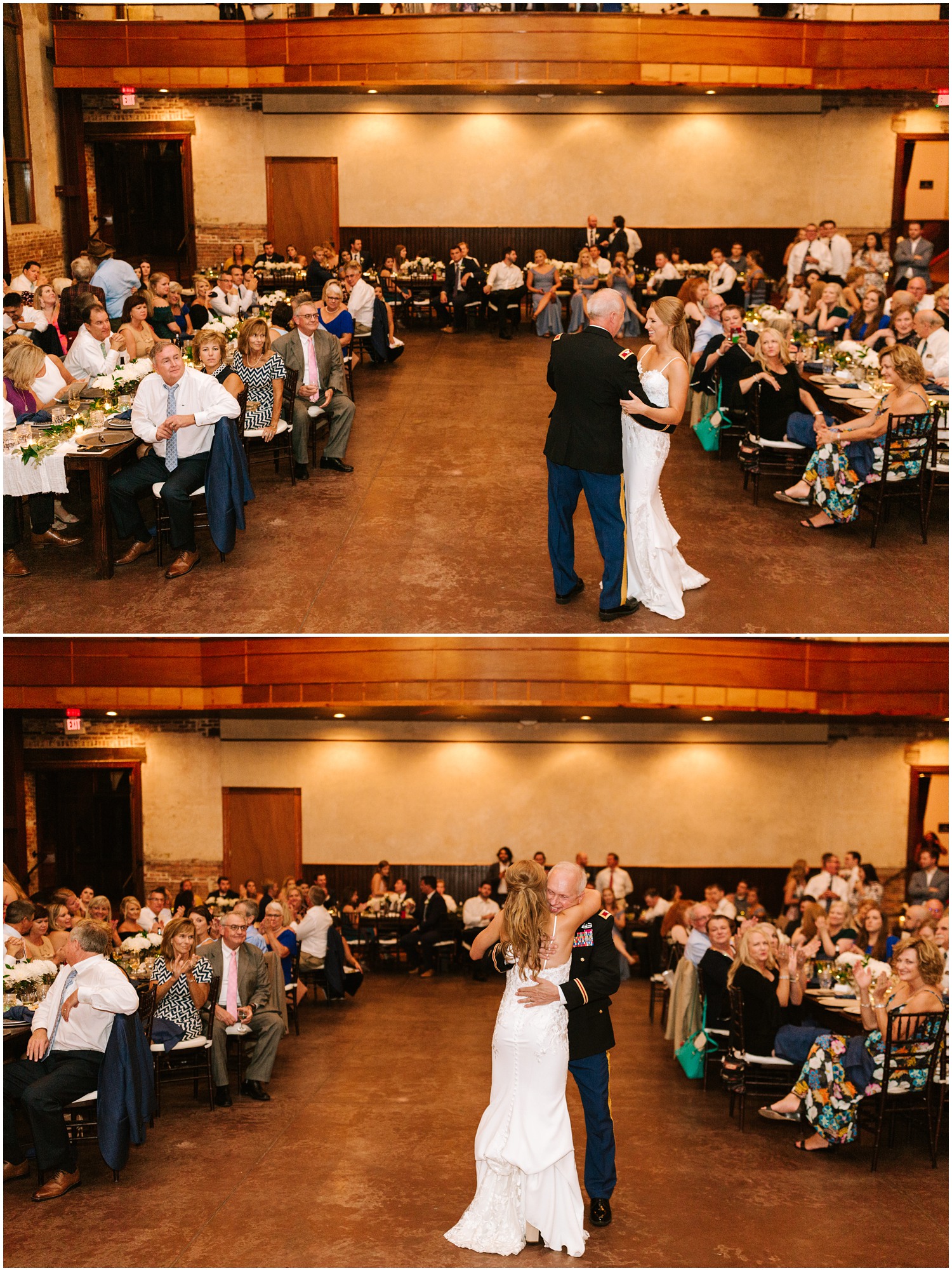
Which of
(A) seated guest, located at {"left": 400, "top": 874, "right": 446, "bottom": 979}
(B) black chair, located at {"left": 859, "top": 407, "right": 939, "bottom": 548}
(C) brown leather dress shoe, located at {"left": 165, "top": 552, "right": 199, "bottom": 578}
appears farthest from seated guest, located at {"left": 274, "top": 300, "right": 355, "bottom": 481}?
(A) seated guest, located at {"left": 400, "top": 874, "right": 446, "bottom": 979}

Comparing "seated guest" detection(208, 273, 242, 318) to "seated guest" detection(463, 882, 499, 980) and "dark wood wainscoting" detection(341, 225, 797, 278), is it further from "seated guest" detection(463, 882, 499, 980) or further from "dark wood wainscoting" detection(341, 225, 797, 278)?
"dark wood wainscoting" detection(341, 225, 797, 278)

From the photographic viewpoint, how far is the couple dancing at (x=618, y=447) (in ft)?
18.4

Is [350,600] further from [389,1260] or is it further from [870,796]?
[870,796]

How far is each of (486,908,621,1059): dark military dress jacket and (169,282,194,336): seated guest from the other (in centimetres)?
779

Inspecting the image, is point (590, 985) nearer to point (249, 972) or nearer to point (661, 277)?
point (249, 972)

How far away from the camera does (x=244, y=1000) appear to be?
21.6 feet

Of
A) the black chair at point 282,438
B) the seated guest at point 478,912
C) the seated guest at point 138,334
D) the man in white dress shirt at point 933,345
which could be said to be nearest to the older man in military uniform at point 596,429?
the black chair at point 282,438

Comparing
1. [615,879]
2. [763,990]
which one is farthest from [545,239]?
[763,990]

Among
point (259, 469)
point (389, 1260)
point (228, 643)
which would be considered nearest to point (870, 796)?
Result: point (228, 643)

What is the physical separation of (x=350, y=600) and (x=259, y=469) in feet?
8.15

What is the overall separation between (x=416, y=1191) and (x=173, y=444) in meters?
4.04

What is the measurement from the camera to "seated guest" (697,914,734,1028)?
6613 millimetres

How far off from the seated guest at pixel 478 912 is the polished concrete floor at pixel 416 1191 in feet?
14.6

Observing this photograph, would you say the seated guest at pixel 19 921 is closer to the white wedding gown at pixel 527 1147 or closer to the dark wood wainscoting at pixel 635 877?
the white wedding gown at pixel 527 1147
